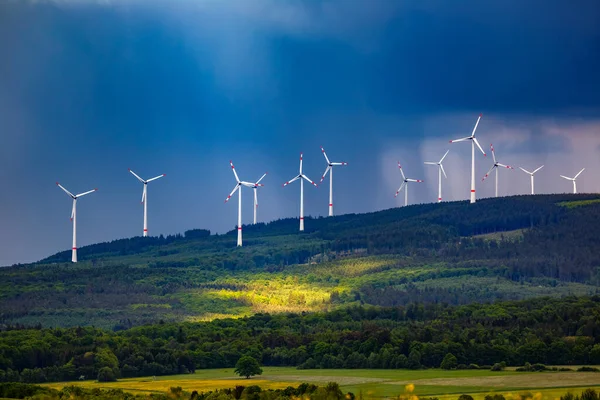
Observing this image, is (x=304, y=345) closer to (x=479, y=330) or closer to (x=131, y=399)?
(x=479, y=330)

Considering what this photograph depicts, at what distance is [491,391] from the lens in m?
129

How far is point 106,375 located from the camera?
567ft

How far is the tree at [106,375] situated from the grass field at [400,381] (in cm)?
177

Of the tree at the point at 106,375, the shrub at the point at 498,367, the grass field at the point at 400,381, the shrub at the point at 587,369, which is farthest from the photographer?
the tree at the point at 106,375

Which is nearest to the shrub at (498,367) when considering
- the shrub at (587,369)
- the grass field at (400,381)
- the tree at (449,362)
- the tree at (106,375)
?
the grass field at (400,381)

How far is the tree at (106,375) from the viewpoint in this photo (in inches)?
6777

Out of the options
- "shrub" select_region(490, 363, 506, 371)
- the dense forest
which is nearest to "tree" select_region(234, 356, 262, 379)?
the dense forest

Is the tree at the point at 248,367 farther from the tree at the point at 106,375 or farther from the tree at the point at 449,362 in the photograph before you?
the tree at the point at 449,362

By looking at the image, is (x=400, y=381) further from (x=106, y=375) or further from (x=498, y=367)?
(x=106, y=375)

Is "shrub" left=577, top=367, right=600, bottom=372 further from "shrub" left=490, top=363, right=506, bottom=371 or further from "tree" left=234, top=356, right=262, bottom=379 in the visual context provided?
"tree" left=234, top=356, right=262, bottom=379

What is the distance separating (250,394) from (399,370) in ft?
A: 182

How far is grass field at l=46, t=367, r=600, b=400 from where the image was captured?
431ft

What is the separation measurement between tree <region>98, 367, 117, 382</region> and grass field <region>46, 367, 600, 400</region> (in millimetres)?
1766

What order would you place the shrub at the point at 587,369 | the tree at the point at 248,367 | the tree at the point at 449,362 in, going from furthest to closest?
1. the tree at the point at 449,362
2. the tree at the point at 248,367
3. the shrub at the point at 587,369
